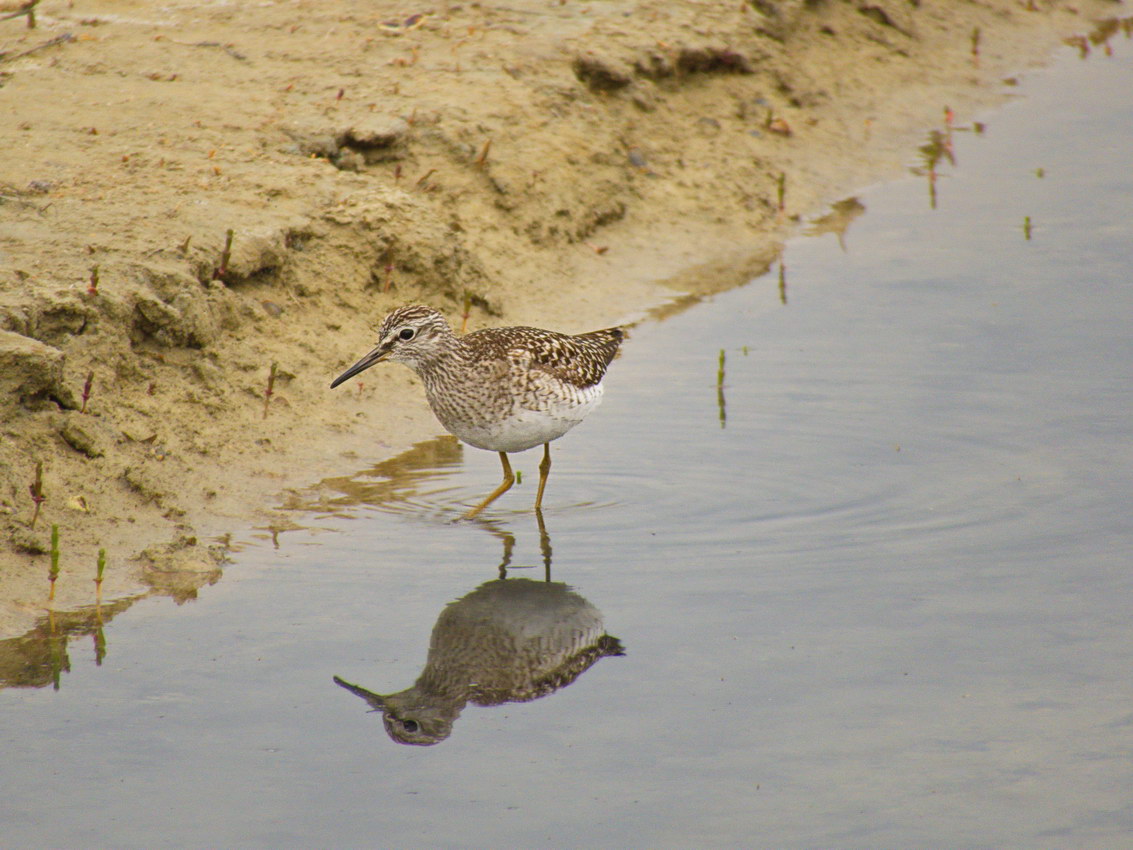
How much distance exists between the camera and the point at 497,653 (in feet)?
22.1

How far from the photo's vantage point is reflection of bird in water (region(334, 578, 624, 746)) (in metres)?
6.18

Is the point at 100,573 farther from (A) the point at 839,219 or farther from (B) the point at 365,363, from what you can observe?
(A) the point at 839,219

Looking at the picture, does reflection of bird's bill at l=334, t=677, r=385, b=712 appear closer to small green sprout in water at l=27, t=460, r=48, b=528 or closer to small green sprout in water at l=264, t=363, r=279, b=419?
small green sprout in water at l=27, t=460, r=48, b=528

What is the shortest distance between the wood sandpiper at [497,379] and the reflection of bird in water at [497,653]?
4.02 ft

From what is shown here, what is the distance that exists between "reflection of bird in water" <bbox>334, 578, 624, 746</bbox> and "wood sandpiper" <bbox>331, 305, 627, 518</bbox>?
122 centimetres

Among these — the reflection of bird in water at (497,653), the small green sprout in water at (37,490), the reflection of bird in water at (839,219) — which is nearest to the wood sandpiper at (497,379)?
the reflection of bird in water at (497,653)

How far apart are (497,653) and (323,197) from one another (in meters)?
5.08

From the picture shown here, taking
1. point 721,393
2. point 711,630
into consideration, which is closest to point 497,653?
point 711,630

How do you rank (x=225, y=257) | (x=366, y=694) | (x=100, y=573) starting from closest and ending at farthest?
(x=366, y=694) < (x=100, y=573) < (x=225, y=257)

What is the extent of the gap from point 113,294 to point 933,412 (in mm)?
5526

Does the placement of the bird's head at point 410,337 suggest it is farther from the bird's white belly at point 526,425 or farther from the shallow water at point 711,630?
the shallow water at point 711,630

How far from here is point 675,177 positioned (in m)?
13.1

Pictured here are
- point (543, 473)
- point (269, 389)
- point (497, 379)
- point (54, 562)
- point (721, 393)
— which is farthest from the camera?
point (721, 393)

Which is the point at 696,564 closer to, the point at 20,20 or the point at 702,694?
the point at 702,694
